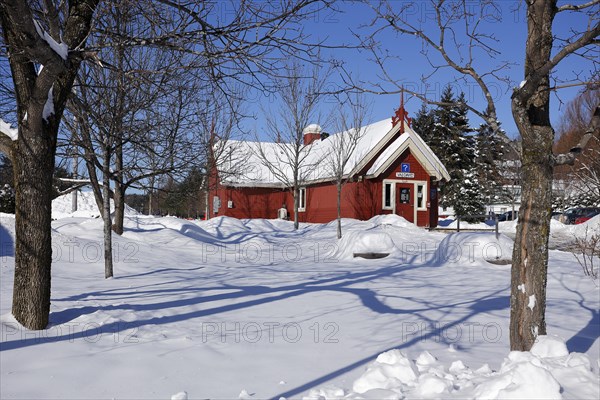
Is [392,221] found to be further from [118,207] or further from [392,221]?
[118,207]

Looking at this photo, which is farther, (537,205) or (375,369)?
(537,205)

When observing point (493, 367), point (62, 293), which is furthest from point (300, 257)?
point (493, 367)

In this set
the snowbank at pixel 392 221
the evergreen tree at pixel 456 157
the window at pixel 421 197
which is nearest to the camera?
the snowbank at pixel 392 221

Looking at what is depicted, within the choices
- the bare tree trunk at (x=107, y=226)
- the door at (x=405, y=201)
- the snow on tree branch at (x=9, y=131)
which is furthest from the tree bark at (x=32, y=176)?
the door at (x=405, y=201)

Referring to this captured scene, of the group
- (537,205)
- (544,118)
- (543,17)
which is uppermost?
(543,17)

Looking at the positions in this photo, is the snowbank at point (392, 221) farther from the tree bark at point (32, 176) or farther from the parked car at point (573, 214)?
the parked car at point (573, 214)

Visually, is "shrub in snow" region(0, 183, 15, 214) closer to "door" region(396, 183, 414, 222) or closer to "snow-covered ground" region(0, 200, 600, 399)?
"snow-covered ground" region(0, 200, 600, 399)

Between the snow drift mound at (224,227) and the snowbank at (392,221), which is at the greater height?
the snowbank at (392,221)

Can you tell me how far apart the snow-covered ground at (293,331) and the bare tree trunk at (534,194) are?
0.33 meters

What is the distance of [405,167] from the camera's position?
1027 inches

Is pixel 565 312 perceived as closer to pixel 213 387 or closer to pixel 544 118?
pixel 544 118

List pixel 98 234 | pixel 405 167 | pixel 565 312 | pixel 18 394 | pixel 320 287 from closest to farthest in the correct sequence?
1. pixel 18 394
2. pixel 565 312
3. pixel 320 287
4. pixel 98 234
5. pixel 405 167

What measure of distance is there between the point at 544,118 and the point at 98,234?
12169mm

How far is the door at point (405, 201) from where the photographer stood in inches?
1027
